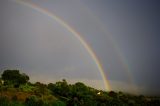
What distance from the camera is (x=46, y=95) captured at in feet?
152

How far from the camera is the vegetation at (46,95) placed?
A: 40094 millimetres

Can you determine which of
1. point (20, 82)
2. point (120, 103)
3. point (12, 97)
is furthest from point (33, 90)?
point (120, 103)

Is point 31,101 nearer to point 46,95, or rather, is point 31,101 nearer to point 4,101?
point 4,101

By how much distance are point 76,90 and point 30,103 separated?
48.0 feet

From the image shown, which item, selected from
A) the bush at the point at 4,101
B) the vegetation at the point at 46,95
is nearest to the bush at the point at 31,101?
the vegetation at the point at 46,95

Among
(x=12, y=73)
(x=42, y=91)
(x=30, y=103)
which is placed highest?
(x=12, y=73)

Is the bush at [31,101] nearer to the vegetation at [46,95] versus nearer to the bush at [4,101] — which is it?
the vegetation at [46,95]

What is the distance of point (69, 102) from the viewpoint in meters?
46.3

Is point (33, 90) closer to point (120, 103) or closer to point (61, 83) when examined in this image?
point (61, 83)

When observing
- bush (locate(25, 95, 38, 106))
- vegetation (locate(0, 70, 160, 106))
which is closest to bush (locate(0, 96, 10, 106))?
vegetation (locate(0, 70, 160, 106))

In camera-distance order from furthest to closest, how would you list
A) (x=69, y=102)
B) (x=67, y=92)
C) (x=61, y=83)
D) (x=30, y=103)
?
(x=61, y=83)
(x=67, y=92)
(x=69, y=102)
(x=30, y=103)

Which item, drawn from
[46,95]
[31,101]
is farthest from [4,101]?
[46,95]

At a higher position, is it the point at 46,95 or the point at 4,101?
the point at 46,95

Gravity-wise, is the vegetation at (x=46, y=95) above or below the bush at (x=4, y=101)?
above
